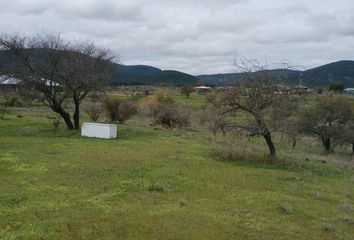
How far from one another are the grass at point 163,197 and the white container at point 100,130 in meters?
5.99

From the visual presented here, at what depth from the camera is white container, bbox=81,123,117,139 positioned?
2570 cm

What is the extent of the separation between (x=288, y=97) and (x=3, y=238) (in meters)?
13.3

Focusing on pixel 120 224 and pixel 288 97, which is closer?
pixel 120 224

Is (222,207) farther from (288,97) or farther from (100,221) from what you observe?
(288,97)

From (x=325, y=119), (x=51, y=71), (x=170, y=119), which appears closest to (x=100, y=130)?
(x=51, y=71)

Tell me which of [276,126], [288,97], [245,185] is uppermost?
[288,97]

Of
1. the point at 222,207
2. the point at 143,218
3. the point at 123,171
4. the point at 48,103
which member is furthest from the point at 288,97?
the point at 48,103

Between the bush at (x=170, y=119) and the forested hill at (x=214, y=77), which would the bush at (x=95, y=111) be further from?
the forested hill at (x=214, y=77)

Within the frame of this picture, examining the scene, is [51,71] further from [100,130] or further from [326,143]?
[326,143]

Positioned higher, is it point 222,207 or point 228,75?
point 228,75

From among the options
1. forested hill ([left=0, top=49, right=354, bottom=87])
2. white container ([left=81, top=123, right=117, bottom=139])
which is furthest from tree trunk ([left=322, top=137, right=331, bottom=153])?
white container ([left=81, top=123, right=117, bottom=139])

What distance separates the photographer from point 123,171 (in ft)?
48.2

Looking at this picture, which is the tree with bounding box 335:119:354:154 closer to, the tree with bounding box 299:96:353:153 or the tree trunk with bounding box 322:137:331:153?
the tree with bounding box 299:96:353:153

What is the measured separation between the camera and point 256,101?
60.0 feet
